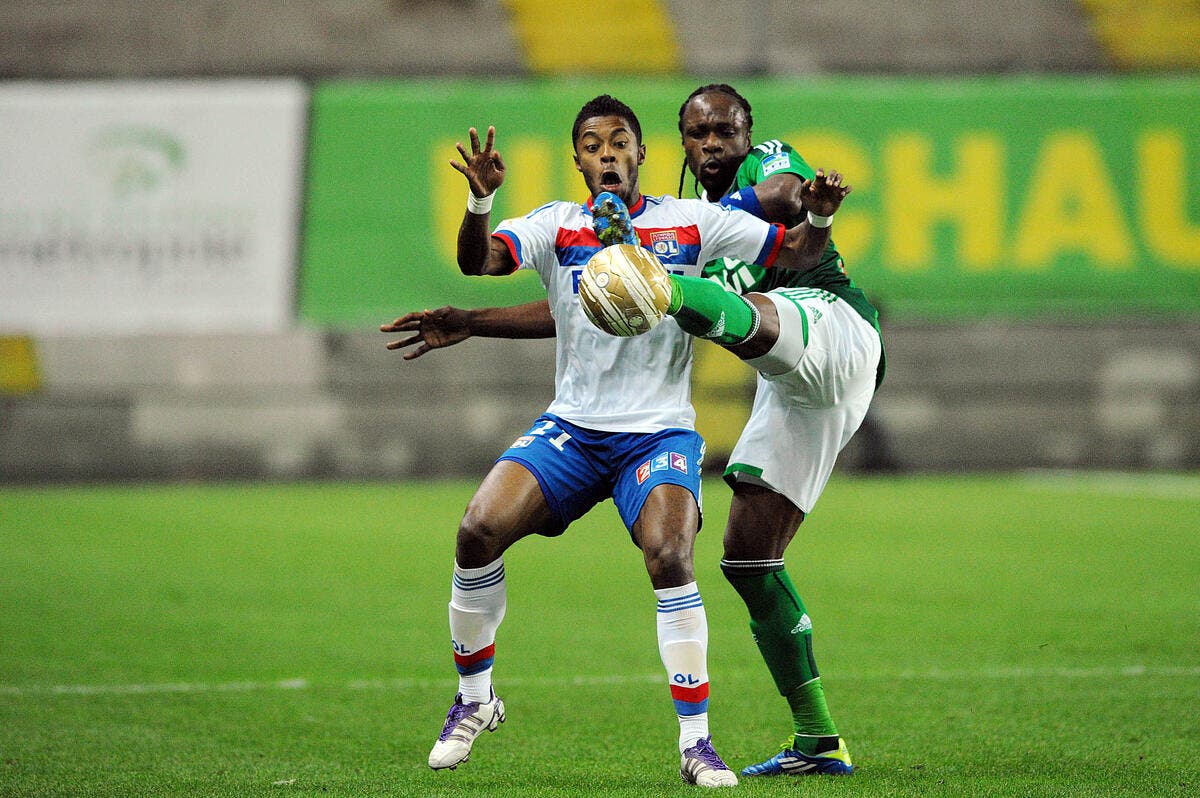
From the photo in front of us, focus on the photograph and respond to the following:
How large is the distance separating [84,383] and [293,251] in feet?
8.22

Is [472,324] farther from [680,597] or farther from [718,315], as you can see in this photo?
[680,597]

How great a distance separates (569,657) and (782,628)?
219 cm

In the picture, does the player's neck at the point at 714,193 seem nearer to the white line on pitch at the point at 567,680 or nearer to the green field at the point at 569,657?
the green field at the point at 569,657

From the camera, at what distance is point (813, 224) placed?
4.61 meters

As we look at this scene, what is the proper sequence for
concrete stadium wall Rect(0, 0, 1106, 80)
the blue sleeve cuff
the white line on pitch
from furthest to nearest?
concrete stadium wall Rect(0, 0, 1106, 80) → the white line on pitch → the blue sleeve cuff

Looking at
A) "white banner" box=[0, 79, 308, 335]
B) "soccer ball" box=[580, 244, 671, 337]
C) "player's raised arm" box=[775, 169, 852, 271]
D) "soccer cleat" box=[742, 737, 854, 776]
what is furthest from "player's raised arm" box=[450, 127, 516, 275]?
"white banner" box=[0, 79, 308, 335]

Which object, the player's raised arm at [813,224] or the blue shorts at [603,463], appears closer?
the player's raised arm at [813,224]

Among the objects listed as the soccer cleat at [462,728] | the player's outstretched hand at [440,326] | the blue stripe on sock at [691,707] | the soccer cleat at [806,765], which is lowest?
the soccer cleat at [806,765]

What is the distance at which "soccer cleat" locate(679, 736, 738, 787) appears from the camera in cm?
428

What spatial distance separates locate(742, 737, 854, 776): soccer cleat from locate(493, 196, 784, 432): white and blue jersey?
3.51 feet

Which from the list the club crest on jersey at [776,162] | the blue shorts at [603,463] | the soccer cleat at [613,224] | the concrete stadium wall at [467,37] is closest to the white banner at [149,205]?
the concrete stadium wall at [467,37]

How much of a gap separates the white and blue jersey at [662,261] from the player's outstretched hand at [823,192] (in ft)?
0.63

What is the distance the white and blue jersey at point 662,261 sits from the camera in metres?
4.68

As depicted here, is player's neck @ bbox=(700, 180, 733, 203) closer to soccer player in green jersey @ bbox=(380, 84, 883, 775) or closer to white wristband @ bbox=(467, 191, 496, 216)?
soccer player in green jersey @ bbox=(380, 84, 883, 775)
